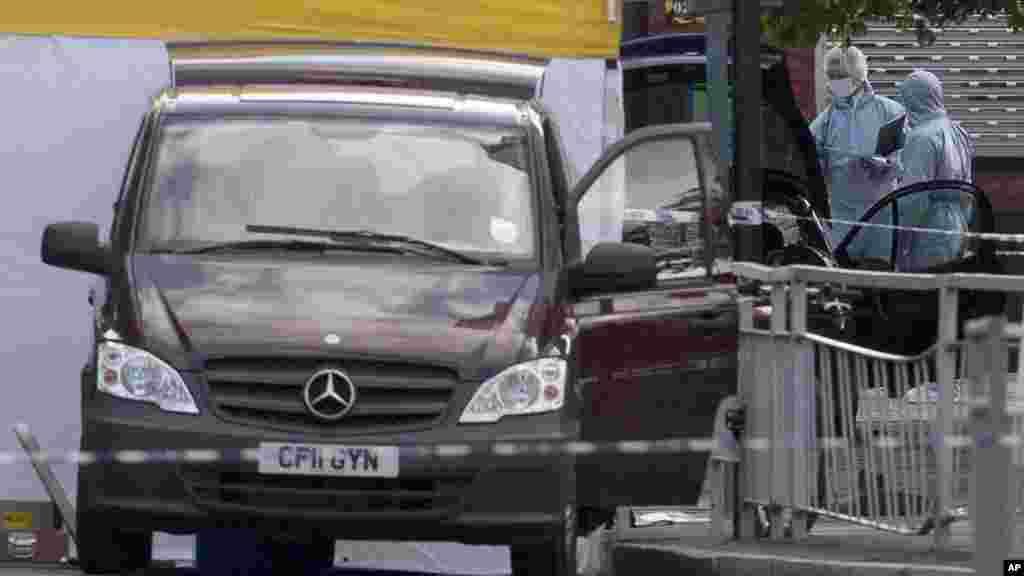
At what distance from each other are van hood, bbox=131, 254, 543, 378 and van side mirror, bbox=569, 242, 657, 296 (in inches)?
13.7

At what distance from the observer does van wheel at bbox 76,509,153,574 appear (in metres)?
11.8

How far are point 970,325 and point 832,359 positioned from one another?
15.5ft

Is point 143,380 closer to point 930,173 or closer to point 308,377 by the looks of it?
point 308,377

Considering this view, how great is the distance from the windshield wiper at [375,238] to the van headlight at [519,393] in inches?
28.9

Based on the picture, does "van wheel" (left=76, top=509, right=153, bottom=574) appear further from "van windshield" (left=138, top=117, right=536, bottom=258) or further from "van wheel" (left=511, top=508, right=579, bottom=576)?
"van wheel" (left=511, top=508, right=579, bottom=576)

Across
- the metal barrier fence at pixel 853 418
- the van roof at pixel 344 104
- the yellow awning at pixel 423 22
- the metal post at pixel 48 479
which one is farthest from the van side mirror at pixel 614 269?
the metal post at pixel 48 479

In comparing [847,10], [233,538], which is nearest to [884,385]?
[233,538]

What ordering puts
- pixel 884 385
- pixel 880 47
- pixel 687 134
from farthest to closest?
pixel 880 47
pixel 687 134
pixel 884 385

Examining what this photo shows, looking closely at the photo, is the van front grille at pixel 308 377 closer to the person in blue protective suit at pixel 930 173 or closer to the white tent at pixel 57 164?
the white tent at pixel 57 164

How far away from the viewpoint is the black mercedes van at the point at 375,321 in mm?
11461

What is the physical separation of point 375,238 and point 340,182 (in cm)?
37

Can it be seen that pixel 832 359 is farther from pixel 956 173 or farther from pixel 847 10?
pixel 847 10

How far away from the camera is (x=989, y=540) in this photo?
7961 millimetres

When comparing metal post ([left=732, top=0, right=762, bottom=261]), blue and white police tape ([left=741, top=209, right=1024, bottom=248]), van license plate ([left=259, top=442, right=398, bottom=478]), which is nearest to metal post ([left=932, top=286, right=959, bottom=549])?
van license plate ([left=259, top=442, right=398, bottom=478])
